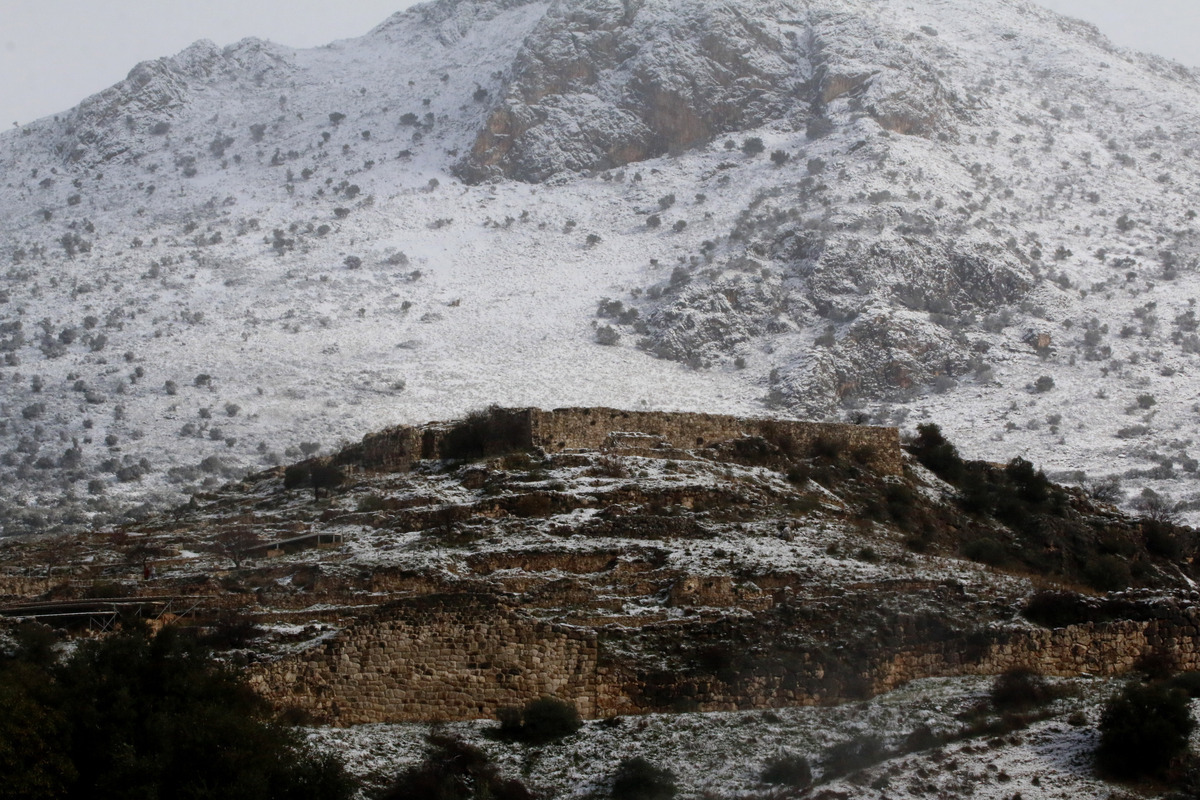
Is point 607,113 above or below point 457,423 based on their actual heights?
above

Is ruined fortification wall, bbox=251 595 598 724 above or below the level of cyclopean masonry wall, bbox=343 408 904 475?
below

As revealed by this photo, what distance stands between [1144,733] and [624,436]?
19.1 m

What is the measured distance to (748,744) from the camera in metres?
19.4

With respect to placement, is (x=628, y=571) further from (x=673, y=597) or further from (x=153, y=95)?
(x=153, y=95)

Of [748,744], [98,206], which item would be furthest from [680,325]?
[748,744]

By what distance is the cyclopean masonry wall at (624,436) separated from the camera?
34844 millimetres

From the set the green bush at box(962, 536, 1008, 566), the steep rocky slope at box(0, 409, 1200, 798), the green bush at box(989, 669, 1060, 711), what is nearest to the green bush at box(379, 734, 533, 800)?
the steep rocky slope at box(0, 409, 1200, 798)

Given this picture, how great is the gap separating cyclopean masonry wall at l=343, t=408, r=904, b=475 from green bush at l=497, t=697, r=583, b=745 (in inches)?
555

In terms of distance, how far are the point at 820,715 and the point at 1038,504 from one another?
19.0m

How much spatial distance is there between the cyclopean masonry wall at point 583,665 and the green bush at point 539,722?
29.0 inches

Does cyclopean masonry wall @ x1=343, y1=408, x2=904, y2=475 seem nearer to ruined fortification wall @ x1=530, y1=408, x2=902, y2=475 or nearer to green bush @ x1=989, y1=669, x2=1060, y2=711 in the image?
ruined fortification wall @ x1=530, y1=408, x2=902, y2=475

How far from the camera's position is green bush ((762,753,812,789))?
18.0 m

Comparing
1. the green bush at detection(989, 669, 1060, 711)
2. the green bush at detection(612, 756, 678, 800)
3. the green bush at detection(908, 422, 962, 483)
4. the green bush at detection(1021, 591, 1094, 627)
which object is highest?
the green bush at detection(908, 422, 962, 483)

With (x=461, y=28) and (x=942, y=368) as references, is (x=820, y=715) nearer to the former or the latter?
(x=942, y=368)
